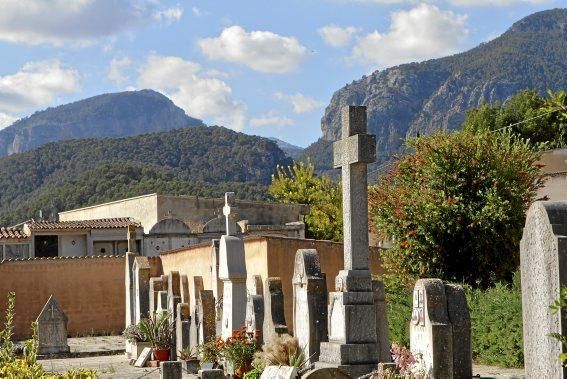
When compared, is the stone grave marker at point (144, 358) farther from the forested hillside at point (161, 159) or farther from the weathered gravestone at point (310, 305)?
the forested hillside at point (161, 159)

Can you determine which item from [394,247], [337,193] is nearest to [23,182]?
[337,193]

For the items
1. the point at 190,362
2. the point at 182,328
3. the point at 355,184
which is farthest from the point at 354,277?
the point at 182,328

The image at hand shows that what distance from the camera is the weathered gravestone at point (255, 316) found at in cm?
1511

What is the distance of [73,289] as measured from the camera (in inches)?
1211

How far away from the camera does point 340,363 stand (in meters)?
12.4

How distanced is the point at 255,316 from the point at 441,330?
5574 mm

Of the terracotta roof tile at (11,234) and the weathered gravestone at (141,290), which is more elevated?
the terracotta roof tile at (11,234)

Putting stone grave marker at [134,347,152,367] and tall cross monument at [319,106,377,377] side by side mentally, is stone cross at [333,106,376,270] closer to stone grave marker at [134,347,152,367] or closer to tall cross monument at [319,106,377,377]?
tall cross monument at [319,106,377,377]

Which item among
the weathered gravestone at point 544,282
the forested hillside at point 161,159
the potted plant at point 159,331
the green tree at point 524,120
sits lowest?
the potted plant at point 159,331

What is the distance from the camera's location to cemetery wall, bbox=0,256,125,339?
30.0 m

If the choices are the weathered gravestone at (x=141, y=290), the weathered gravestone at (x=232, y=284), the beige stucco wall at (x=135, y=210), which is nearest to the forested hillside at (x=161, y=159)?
the beige stucco wall at (x=135, y=210)

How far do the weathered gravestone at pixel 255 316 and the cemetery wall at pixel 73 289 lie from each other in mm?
16006

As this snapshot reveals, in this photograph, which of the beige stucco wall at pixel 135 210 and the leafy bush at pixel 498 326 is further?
the beige stucco wall at pixel 135 210

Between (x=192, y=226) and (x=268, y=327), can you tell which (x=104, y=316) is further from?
(x=268, y=327)
